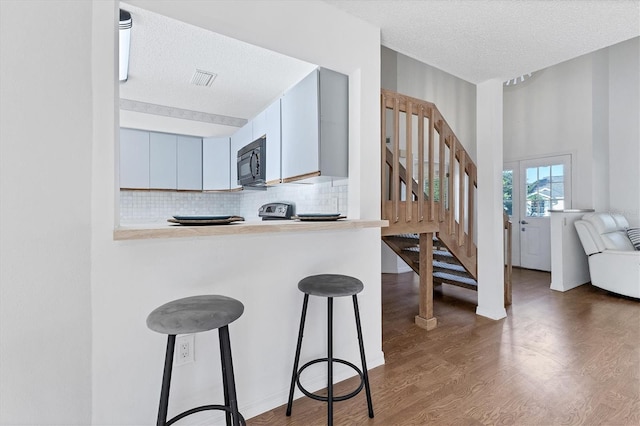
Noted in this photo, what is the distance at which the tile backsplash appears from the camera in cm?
260

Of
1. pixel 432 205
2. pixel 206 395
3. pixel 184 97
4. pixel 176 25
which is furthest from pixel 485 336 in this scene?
pixel 184 97

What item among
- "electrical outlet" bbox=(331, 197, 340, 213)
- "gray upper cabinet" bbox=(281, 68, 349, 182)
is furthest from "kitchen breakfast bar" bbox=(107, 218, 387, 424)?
"gray upper cabinet" bbox=(281, 68, 349, 182)

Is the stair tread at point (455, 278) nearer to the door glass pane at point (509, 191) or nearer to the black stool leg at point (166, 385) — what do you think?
the door glass pane at point (509, 191)

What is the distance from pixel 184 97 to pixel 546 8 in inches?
125

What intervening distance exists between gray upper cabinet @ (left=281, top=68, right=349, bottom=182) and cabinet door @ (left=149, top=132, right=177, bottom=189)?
7.52 ft

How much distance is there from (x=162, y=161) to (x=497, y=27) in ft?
12.1

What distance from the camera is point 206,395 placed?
1552 millimetres

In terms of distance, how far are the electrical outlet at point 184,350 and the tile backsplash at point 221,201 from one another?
1.32 metres

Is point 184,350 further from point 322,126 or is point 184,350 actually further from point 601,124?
point 601,124

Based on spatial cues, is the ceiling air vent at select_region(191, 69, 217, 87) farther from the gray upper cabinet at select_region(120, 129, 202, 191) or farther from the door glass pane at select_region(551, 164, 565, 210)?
the door glass pane at select_region(551, 164, 565, 210)

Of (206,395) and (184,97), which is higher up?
(184,97)

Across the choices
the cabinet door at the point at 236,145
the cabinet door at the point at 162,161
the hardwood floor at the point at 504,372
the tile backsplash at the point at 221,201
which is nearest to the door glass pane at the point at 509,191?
the hardwood floor at the point at 504,372

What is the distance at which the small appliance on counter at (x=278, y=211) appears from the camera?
294 centimetres

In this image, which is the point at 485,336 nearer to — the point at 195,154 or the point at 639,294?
the point at 639,294
